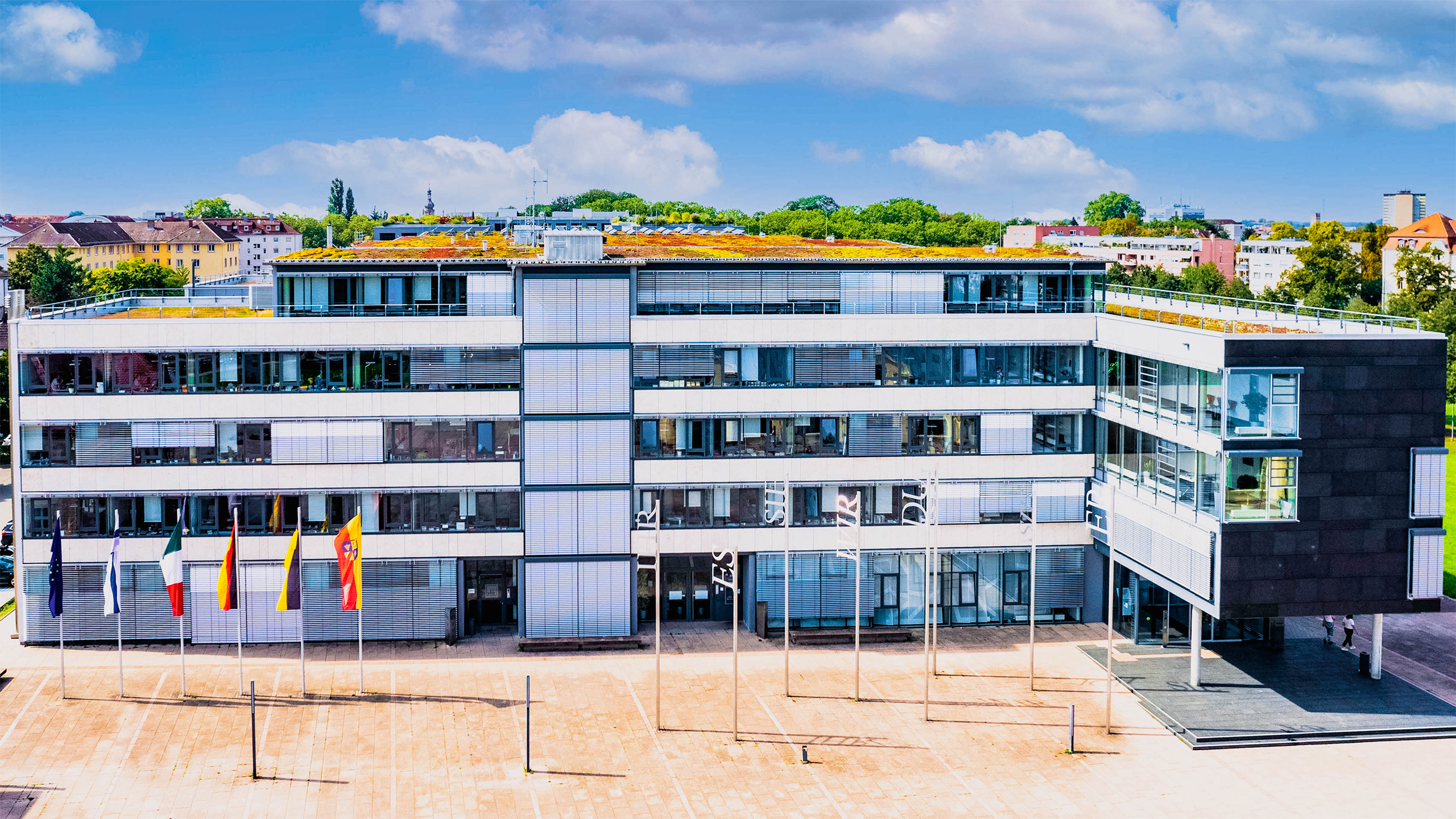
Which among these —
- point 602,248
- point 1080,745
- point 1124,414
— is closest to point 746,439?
point 602,248

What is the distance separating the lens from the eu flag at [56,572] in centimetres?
5475

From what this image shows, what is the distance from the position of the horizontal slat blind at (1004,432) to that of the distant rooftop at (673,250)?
7.12 meters

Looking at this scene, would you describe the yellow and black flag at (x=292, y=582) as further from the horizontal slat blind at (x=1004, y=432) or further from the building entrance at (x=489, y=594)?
the horizontal slat blind at (x=1004, y=432)

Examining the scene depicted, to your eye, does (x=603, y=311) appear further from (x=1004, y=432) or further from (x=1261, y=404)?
(x=1261, y=404)

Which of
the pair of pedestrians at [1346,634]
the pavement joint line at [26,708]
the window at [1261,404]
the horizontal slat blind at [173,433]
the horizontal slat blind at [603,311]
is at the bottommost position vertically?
the pavement joint line at [26,708]

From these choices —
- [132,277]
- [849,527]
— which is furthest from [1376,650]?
[132,277]

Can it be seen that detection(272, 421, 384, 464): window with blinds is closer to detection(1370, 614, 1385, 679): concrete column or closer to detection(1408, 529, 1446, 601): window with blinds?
detection(1370, 614, 1385, 679): concrete column

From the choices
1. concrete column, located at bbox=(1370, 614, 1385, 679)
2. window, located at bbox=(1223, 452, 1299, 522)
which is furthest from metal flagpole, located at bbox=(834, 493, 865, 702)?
concrete column, located at bbox=(1370, 614, 1385, 679)

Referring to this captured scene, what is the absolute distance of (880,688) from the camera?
55219mm

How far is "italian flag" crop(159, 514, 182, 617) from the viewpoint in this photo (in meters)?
54.5

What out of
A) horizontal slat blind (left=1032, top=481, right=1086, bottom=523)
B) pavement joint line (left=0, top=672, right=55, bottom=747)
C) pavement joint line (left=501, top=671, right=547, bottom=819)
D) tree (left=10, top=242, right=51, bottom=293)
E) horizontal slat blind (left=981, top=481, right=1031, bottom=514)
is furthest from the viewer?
tree (left=10, top=242, right=51, bottom=293)

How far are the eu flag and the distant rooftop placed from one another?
1363cm

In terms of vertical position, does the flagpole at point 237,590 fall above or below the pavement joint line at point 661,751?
above

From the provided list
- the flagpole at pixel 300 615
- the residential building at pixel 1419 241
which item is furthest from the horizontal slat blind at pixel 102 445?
the residential building at pixel 1419 241
